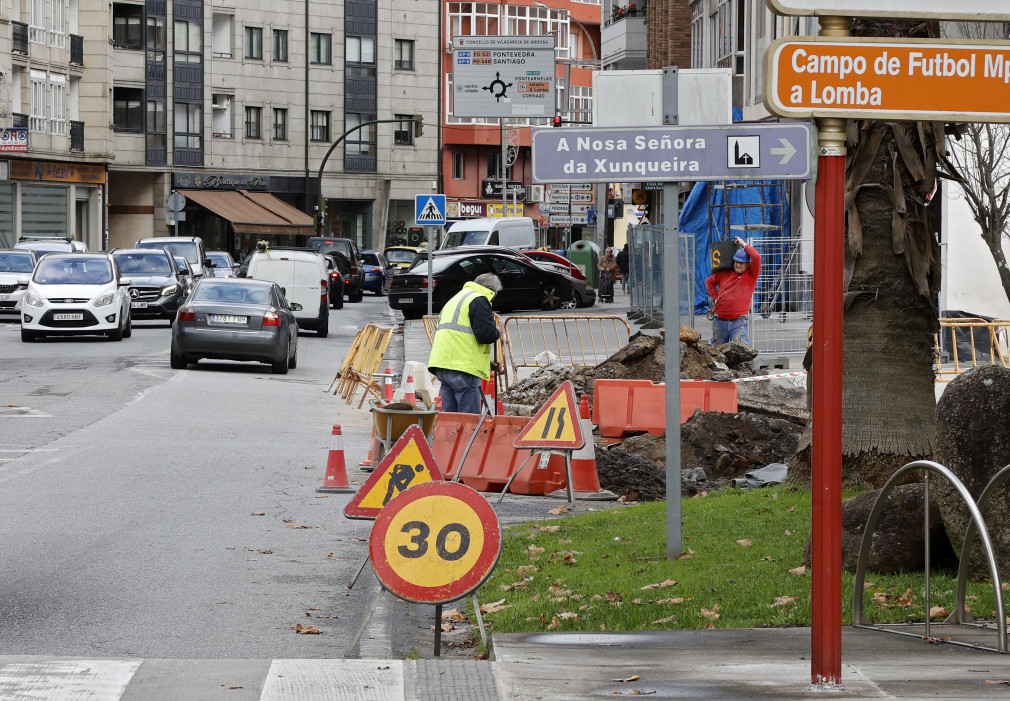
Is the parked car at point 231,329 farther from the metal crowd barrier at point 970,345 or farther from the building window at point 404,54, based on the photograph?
the building window at point 404,54

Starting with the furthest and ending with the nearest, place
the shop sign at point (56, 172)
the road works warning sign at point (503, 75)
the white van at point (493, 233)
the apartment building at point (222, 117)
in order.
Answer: the apartment building at point (222, 117)
the shop sign at point (56, 172)
the white van at point (493, 233)
the road works warning sign at point (503, 75)

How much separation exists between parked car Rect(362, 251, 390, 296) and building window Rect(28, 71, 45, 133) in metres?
13.0

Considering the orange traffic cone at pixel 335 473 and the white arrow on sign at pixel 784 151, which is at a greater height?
the white arrow on sign at pixel 784 151

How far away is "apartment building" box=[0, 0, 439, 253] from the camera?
59281 mm

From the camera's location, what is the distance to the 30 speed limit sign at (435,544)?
6.65m

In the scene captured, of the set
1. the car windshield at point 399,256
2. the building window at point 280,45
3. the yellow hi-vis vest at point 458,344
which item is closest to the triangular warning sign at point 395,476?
the yellow hi-vis vest at point 458,344

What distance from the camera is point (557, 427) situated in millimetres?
12297

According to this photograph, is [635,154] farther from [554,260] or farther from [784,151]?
[554,260]

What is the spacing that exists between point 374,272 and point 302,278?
2232 cm

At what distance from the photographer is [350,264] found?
1981 inches

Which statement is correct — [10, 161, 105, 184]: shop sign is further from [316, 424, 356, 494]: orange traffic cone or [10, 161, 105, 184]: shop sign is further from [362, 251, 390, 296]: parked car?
[316, 424, 356, 494]: orange traffic cone

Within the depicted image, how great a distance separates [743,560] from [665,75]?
9.01 ft

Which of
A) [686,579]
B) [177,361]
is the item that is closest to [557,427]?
[686,579]

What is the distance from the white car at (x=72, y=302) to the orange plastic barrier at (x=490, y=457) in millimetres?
16665
